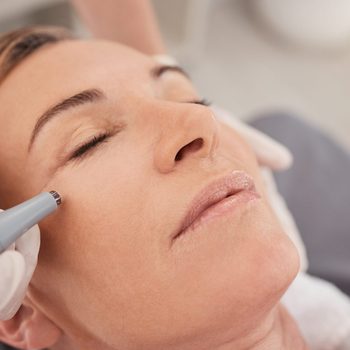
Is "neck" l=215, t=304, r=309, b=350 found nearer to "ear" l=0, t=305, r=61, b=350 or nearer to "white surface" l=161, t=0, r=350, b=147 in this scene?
"ear" l=0, t=305, r=61, b=350

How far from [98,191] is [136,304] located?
0.55 ft

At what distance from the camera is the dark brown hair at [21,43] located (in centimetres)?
94

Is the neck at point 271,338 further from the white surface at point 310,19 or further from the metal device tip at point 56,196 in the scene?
the white surface at point 310,19

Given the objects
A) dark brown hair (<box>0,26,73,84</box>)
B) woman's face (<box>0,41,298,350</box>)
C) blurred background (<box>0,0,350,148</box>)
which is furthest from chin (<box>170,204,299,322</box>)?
blurred background (<box>0,0,350,148</box>)

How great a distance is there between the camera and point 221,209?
799 millimetres

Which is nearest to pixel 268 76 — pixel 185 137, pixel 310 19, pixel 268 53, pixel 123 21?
pixel 268 53

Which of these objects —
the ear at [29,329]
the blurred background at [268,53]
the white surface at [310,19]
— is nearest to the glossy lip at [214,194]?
the ear at [29,329]

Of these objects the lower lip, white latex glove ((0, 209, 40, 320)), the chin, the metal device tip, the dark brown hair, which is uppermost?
the dark brown hair

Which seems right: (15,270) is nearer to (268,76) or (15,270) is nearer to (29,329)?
(29,329)

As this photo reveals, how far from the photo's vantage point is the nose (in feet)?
2.62

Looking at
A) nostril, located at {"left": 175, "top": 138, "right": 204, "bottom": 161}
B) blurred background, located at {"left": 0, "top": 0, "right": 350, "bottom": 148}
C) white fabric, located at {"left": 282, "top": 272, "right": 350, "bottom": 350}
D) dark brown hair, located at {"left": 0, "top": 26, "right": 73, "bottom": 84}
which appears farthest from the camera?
blurred background, located at {"left": 0, "top": 0, "right": 350, "bottom": 148}

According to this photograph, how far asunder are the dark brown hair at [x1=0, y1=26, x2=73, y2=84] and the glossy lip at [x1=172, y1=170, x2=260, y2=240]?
0.40 metres

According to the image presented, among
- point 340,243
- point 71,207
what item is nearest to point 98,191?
point 71,207

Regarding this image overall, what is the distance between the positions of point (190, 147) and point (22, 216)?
256mm
